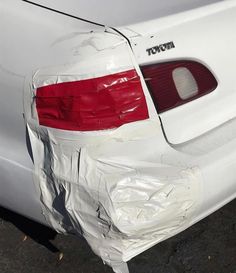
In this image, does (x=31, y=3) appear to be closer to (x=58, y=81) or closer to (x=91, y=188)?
(x=58, y=81)

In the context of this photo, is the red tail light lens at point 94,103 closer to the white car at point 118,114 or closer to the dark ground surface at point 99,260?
the white car at point 118,114

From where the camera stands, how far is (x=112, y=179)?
224cm

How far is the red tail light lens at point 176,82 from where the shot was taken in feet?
7.56

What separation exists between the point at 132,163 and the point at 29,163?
46 centimetres

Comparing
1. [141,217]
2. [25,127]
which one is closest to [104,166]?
[141,217]

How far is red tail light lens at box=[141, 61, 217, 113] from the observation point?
2304mm

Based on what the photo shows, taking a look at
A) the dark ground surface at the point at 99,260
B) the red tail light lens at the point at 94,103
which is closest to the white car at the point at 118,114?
the red tail light lens at the point at 94,103

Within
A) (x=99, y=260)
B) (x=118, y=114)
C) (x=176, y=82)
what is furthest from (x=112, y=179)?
(x=99, y=260)

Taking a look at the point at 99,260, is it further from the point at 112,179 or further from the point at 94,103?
the point at 94,103

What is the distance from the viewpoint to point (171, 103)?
2.37 meters

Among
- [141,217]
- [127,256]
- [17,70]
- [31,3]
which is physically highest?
[31,3]

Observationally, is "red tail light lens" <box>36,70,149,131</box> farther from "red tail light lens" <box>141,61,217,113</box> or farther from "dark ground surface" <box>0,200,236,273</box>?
"dark ground surface" <box>0,200,236,273</box>

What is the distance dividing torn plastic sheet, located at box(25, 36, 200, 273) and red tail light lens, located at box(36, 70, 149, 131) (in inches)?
1.1

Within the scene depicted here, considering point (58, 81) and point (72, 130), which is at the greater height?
point (58, 81)
